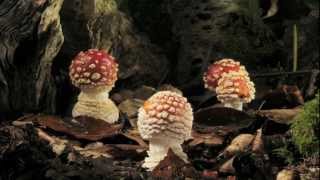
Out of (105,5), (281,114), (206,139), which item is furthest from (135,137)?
(105,5)

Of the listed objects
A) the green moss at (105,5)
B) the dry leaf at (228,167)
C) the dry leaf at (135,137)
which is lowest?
the dry leaf at (228,167)

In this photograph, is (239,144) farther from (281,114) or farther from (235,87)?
(235,87)

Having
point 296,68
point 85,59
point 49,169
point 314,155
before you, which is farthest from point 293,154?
point 296,68

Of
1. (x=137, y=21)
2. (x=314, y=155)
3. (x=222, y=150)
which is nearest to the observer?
(x=314, y=155)

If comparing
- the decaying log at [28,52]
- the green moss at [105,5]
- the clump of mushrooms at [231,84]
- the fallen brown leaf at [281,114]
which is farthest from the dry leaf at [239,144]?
the green moss at [105,5]

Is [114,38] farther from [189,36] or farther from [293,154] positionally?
[293,154]

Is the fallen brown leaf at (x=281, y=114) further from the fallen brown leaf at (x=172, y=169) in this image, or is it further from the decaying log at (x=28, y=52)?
the decaying log at (x=28, y=52)

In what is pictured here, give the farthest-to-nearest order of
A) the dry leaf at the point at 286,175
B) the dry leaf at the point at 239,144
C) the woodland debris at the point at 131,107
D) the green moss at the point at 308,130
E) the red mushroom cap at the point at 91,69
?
1. the woodland debris at the point at 131,107
2. the red mushroom cap at the point at 91,69
3. the dry leaf at the point at 239,144
4. the dry leaf at the point at 286,175
5. the green moss at the point at 308,130
